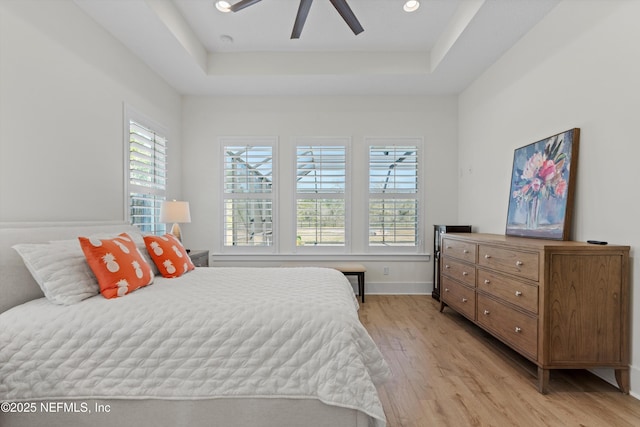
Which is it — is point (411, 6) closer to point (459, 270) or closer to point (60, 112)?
point (459, 270)

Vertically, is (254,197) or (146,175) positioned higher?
(146,175)

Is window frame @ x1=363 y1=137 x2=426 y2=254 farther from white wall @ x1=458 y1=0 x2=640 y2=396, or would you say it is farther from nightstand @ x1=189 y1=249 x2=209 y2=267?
nightstand @ x1=189 y1=249 x2=209 y2=267

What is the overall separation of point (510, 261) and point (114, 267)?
267 cm

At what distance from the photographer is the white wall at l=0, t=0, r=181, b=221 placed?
6.48ft

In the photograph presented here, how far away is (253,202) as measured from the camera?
4324mm

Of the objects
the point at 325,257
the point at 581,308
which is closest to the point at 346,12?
the point at 581,308

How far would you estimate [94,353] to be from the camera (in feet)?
4.55

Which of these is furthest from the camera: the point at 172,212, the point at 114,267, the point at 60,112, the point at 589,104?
the point at 172,212

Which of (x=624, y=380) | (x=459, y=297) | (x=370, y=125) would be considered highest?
(x=370, y=125)

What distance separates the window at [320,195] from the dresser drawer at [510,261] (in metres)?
2.03

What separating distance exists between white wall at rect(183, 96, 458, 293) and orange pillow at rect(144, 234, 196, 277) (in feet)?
6.38

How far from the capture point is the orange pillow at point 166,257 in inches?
88.7

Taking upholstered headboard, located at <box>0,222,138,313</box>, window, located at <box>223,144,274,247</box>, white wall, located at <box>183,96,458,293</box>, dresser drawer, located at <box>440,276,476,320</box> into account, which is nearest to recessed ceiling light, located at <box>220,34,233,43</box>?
white wall, located at <box>183,96,458,293</box>

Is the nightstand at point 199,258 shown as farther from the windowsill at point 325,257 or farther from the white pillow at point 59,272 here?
the white pillow at point 59,272
